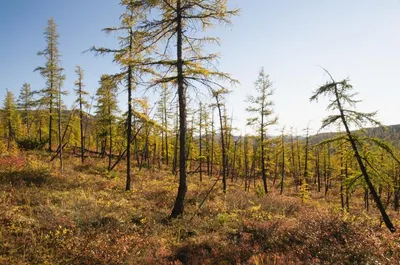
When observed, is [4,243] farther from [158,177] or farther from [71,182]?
[158,177]

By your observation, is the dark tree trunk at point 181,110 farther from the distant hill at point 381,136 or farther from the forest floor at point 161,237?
the distant hill at point 381,136

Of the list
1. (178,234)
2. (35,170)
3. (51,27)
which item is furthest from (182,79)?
(51,27)

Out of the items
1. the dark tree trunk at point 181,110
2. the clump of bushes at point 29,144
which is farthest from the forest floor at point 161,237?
the clump of bushes at point 29,144

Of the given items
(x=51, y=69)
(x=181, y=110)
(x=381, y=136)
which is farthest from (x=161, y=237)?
(x=381, y=136)

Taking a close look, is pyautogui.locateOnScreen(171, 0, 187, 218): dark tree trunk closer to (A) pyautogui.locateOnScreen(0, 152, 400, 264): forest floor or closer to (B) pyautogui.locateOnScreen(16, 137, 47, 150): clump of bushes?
(A) pyautogui.locateOnScreen(0, 152, 400, 264): forest floor

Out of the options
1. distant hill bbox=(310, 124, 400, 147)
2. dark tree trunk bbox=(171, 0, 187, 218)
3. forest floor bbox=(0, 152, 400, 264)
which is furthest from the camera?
distant hill bbox=(310, 124, 400, 147)

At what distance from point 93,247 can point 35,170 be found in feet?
41.1

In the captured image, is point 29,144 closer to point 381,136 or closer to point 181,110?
point 181,110

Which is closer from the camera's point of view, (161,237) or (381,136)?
(161,237)

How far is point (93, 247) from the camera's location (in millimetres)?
6988

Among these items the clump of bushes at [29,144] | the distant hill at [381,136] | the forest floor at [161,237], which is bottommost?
the forest floor at [161,237]

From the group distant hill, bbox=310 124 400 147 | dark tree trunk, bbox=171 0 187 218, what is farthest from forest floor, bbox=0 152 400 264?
distant hill, bbox=310 124 400 147

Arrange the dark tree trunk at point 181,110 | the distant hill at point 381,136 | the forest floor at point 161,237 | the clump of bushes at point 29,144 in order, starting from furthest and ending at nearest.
Result: the clump of bushes at point 29,144
the distant hill at point 381,136
the dark tree trunk at point 181,110
the forest floor at point 161,237

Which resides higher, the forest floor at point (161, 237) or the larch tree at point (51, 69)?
the larch tree at point (51, 69)
